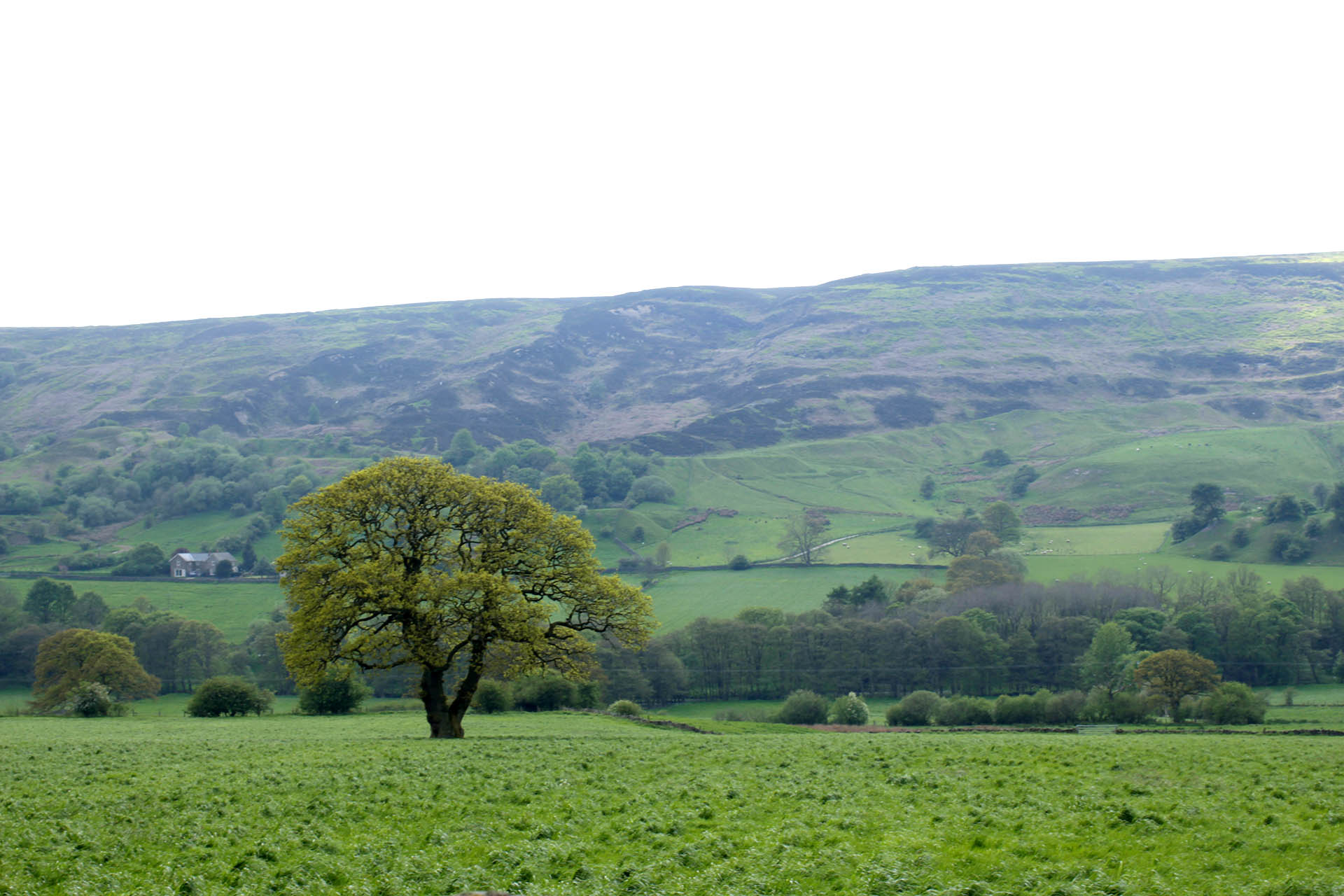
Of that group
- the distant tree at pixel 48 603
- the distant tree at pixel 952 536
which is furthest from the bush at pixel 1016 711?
the distant tree at pixel 48 603

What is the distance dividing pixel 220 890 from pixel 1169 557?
164m

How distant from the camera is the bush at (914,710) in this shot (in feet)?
237

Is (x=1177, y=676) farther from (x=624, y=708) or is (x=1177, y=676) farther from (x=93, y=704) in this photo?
(x=93, y=704)

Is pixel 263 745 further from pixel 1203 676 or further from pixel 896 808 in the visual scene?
pixel 1203 676

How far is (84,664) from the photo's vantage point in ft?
274

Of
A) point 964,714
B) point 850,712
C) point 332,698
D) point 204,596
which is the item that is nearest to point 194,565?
point 204,596

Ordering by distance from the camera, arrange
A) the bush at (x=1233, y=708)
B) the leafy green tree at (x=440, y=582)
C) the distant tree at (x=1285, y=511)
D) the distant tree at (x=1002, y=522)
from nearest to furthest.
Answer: the leafy green tree at (x=440, y=582)
the bush at (x=1233, y=708)
the distant tree at (x=1285, y=511)
the distant tree at (x=1002, y=522)

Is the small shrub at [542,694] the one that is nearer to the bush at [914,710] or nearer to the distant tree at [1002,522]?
the bush at [914,710]

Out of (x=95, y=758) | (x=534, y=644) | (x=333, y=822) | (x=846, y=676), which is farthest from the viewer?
(x=846, y=676)

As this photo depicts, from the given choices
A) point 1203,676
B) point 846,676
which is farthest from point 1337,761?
point 846,676

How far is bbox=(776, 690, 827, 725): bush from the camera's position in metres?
81.2

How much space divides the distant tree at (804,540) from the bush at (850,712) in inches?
3380

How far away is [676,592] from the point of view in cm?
15388

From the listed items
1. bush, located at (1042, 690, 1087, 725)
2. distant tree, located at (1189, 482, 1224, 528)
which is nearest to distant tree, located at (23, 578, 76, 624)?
bush, located at (1042, 690, 1087, 725)
